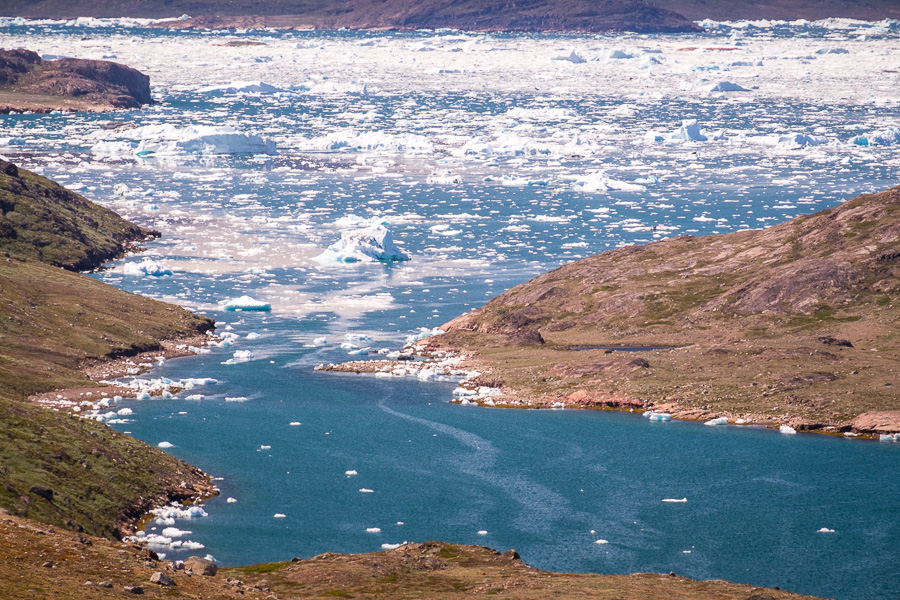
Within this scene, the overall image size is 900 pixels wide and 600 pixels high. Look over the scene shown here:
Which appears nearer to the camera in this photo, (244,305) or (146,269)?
(244,305)

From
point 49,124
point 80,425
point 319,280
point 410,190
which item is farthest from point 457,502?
point 49,124

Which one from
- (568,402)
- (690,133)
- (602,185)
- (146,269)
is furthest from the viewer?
(690,133)

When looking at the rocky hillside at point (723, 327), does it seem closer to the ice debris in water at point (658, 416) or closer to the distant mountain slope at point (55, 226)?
the ice debris in water at point (658, 416)

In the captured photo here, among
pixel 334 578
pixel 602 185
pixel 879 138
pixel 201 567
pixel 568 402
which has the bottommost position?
pixel 568 402

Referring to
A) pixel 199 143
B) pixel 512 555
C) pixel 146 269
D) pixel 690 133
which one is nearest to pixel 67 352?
pixel 146 269

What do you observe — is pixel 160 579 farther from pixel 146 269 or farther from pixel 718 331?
pixel 146 269

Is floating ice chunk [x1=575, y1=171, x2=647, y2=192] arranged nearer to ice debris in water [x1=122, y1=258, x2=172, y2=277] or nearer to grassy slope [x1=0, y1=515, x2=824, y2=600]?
ice debris in water [x1=122, y1=258, x2=172, y2=277]

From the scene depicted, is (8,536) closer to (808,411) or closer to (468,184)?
(808,411)
